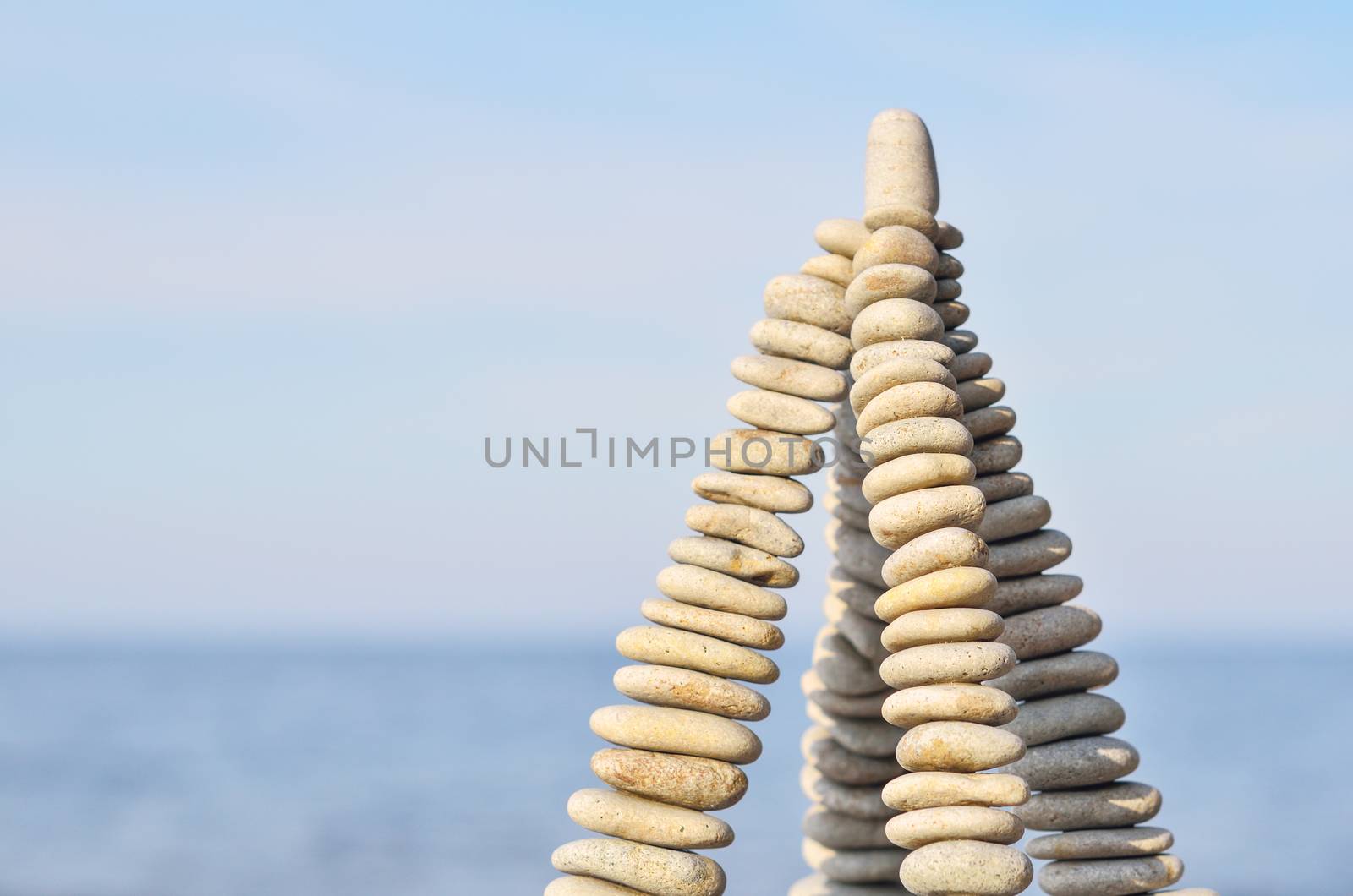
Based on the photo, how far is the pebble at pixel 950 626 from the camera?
633 cm

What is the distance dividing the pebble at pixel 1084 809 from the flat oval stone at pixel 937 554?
5.49 feet

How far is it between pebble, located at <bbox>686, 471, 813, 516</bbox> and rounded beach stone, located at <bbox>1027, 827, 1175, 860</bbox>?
2088 mm

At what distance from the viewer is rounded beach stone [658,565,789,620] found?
6.95m

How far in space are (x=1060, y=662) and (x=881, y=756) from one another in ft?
6.57

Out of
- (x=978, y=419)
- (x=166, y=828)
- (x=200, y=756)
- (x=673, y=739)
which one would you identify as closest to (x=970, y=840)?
(x=673, y=739)

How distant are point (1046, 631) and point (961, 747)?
5.28 feet

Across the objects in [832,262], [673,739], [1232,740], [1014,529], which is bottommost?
[673,739]

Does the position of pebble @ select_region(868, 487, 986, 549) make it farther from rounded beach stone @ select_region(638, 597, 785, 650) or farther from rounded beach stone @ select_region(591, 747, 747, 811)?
rounded beach stone @ select_region(591, 747, 747, 811)

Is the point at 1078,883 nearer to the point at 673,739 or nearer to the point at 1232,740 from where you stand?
the point at 673,739

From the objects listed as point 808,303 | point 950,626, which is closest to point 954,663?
point 950,626

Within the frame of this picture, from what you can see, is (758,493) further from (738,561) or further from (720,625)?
(720,625)

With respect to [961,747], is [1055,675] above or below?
above

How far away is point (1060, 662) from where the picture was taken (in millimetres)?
7547

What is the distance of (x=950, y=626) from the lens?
20.8 ft
